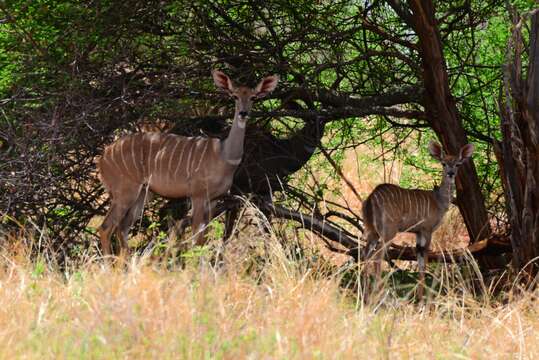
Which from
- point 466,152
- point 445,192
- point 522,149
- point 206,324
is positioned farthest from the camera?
point 445,192

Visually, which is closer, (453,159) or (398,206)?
(453,159)

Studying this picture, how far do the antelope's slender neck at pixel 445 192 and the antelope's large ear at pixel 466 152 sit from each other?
34 cm

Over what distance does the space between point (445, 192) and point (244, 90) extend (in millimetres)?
1509

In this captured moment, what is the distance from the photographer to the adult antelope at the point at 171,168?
620 centimetres

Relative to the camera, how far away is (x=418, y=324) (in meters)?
4.02

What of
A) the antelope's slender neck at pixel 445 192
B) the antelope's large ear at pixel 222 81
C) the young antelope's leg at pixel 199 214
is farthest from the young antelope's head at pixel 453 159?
the young antelope's leg at pixel 199 214

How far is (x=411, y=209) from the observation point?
658cm

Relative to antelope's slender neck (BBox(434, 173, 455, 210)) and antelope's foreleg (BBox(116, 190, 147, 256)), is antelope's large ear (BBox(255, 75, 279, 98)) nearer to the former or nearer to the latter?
antelope's foreleg (BBox(116, 190, 147, 256))

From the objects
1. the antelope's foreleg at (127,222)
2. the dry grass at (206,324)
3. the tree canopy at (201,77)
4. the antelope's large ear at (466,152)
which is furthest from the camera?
the antelope's foreleg at (127,222)

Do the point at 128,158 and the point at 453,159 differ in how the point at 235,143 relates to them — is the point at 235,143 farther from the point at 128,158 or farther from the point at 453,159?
the point at 453,159

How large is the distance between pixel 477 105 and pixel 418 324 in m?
3.38

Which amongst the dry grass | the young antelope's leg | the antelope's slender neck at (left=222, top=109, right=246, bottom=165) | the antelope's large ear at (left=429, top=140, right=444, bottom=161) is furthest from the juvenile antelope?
the dry grass

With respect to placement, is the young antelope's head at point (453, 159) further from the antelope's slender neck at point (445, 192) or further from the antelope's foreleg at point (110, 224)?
the antelope's foreleg at point (110, 224)

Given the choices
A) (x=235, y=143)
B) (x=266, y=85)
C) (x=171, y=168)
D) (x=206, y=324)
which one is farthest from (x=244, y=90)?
(x=206, y=324)
